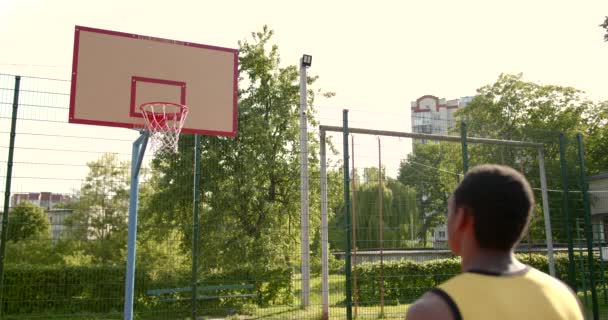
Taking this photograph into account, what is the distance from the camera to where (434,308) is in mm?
1243

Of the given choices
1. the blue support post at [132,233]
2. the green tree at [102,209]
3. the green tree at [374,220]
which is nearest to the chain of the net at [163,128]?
the blue support post at [132,233]

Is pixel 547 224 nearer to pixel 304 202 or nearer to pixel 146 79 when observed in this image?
pixel 304 202

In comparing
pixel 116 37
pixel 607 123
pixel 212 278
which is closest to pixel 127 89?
pixel 116 37

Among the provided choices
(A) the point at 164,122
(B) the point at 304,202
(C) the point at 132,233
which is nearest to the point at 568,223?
(B) the point at 304,202

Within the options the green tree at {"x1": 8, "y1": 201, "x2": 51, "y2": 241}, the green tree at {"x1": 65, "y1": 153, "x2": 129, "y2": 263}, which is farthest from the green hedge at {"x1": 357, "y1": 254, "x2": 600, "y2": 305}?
the green tree at {"x1": 8, "y1": 201, "x2": 51, "y2": 241}

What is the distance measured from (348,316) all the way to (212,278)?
12.5 feet

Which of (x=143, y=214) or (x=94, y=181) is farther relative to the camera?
(x=143, y=214)

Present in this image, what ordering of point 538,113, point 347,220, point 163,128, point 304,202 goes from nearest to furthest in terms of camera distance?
point 163,128 < point 347,220 < point 304,202 < point 538,113

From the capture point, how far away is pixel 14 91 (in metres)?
7.63

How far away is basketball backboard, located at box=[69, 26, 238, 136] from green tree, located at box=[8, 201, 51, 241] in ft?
5.41

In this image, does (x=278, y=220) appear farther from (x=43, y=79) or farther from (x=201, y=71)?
(x=43, y=79)

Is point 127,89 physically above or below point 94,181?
above

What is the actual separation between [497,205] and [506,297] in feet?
0.77

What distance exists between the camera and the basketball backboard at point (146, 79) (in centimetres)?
777
